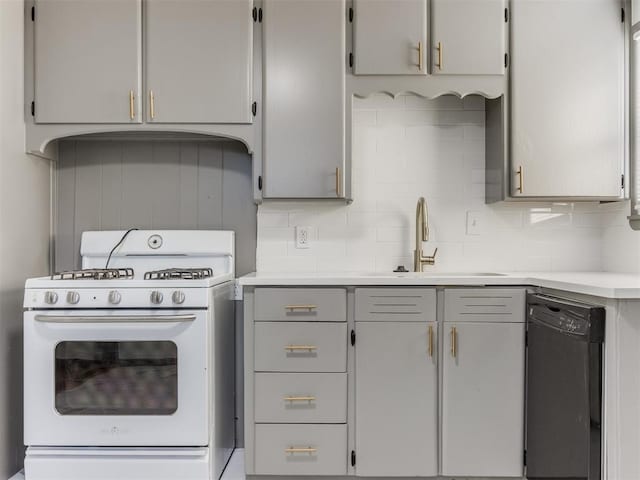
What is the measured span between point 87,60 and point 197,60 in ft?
1.69

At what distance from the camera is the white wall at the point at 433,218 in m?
2.77

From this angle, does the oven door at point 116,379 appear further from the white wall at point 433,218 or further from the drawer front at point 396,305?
the white wall at point 433,218

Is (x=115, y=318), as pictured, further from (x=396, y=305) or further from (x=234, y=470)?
(x=396, y=305)

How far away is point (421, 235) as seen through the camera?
8.75 ft

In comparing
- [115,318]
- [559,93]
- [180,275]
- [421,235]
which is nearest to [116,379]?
[115,318]

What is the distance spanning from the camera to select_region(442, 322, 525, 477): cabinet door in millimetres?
2180

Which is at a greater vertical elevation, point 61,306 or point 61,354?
point 61,306

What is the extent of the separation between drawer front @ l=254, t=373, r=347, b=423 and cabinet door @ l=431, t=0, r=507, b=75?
154 centimetres

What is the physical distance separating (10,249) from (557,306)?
2.32 meters

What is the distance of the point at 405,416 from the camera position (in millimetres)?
2191

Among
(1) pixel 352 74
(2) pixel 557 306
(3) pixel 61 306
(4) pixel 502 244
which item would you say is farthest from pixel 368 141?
(3) pixel 61 306

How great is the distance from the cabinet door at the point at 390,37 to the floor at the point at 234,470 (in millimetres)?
1943

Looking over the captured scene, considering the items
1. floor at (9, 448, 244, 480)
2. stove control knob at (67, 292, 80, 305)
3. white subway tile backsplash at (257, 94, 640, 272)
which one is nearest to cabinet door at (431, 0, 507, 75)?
white subway tile backsplash at (257, 94, 640, 272)

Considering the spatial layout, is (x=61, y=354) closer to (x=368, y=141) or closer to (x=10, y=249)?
(x=10, y=249)
